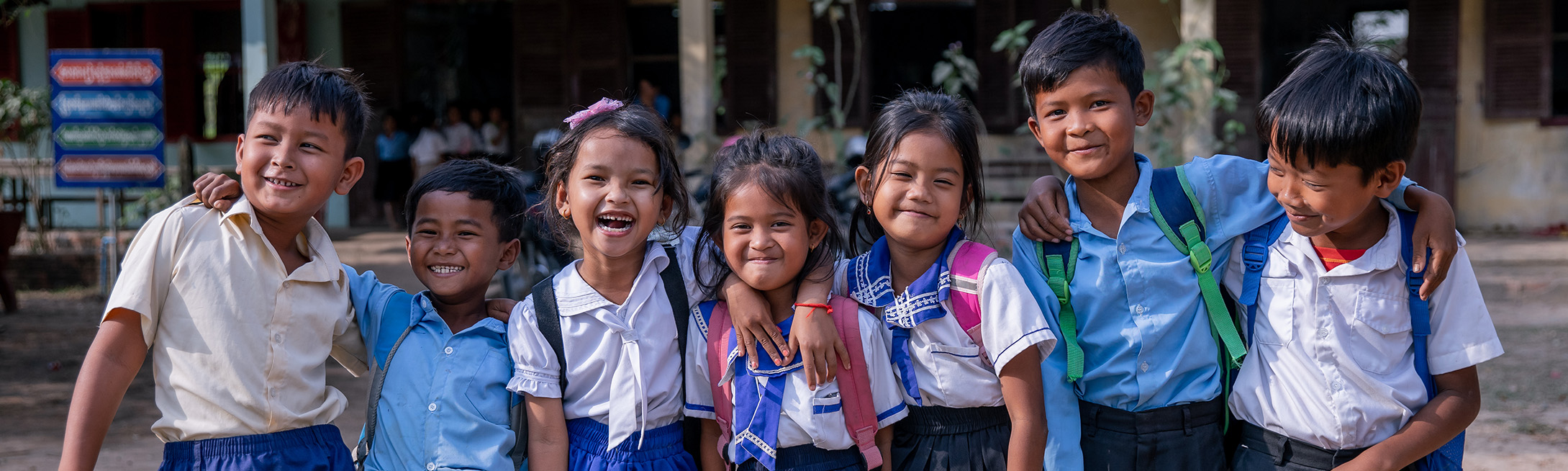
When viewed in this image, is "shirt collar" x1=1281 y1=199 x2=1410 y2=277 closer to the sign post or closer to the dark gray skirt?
the dark gray skirt

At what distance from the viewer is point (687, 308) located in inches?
75.6

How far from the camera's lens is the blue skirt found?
6.01 feet

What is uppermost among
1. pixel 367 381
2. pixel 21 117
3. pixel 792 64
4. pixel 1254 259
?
pixel 792 64

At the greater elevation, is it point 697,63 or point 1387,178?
point 697,63

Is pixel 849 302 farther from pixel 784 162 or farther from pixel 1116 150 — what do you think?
pixel 1116 150

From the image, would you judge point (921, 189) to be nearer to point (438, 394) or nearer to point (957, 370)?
point (957, 370)

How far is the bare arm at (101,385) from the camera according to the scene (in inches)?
64.3

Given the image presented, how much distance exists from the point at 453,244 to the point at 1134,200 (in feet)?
4.27

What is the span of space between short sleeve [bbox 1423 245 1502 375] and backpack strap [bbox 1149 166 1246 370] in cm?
31

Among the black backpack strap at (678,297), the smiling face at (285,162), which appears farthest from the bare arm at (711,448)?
the smiling face at (285,162)

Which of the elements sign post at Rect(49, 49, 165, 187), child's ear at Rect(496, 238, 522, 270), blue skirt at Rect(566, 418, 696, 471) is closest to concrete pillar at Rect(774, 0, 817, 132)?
sign post at Rect(49, 49, 165, 187)

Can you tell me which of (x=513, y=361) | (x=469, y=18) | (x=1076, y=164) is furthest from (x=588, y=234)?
(x=469, y=18)

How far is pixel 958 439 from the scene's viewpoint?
5.97 ft

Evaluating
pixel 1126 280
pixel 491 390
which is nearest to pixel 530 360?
pixel 491 390
